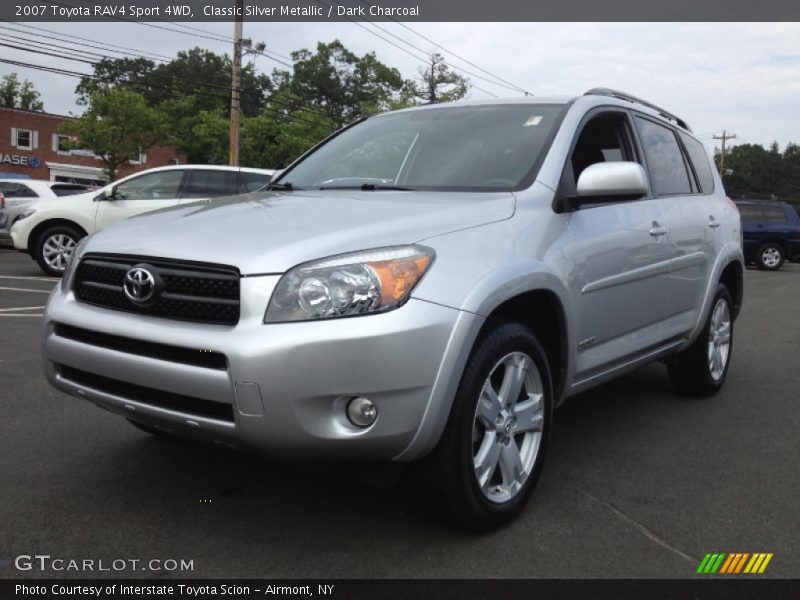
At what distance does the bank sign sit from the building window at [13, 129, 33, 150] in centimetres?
68

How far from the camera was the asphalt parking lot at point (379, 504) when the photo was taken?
2602 millimetres

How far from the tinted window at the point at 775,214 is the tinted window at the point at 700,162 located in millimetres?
16862

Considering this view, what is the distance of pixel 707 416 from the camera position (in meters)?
4.58

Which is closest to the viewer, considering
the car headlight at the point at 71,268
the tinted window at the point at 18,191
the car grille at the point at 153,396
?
the car grille at the point at 153,396

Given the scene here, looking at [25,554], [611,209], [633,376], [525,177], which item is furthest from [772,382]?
[25,554]

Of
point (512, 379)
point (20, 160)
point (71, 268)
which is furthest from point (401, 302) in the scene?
point (20, 160)

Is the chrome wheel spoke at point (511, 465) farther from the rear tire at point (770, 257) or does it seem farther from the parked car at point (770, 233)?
the rear tire at point (770, 257)

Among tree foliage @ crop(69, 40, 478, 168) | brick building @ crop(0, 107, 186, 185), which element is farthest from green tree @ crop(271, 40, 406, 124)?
brick building @ crop(0, 107, 186, 185)

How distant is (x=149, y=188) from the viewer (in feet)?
36.9

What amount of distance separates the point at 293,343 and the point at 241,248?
16.4 inches

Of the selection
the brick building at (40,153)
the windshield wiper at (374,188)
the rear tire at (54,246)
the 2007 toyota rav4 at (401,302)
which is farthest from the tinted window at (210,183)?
the brick building at (40,153)

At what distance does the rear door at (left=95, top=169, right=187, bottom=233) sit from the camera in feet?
36.6

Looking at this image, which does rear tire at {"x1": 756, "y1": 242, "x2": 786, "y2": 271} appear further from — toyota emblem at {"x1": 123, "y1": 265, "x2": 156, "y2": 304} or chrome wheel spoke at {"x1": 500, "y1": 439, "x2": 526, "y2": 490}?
toyota emblem at {"x1": 123, "y1": 265, "x2": 156, "y2": 304}

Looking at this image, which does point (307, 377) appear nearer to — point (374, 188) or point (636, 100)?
point (374, 188)
